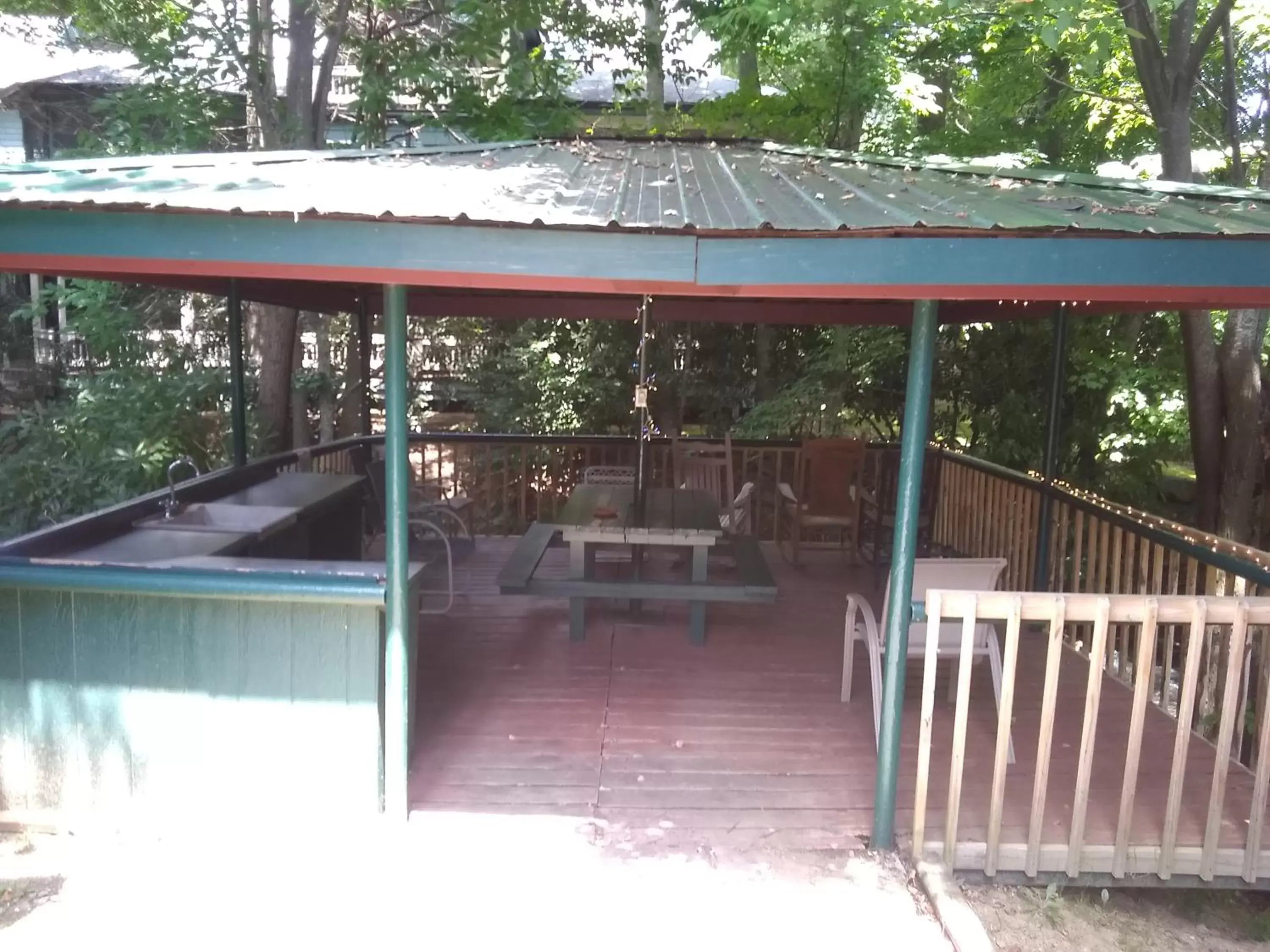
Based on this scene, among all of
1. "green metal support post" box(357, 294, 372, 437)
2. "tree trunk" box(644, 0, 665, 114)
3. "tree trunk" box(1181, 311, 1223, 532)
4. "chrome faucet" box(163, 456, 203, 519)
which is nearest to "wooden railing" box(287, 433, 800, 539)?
"green metal support post" box(357, 294, 372, 437)

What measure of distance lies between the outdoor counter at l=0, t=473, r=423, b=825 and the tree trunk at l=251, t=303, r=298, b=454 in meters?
5.08

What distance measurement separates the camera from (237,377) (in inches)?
201

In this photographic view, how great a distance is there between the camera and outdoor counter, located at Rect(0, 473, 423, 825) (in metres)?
2.99

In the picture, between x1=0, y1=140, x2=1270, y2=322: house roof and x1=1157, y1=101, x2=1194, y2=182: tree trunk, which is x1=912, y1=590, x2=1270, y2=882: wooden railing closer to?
x1=0, y1=140, x2=1270, y2=322: house roof

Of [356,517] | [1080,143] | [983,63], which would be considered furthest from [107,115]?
[1080,143]

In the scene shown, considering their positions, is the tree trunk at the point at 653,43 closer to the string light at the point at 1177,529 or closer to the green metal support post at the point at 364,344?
the green metal support post at the point at 364,344

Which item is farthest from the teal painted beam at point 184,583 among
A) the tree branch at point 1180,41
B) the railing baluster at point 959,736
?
the tree branch at point 1180,41

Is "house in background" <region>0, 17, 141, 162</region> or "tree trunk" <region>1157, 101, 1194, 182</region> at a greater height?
"house in background" <region>0, 17, 141, 162</region>

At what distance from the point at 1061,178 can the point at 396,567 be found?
308 centimetres

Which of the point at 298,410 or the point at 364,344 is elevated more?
the point at 364,344

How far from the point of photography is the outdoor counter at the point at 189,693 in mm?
2992

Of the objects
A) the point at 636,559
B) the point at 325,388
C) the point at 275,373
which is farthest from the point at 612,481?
the point at 325,388

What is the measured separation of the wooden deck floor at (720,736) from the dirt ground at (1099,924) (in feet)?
0.63

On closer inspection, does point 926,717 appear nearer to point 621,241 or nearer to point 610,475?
point 621,241
